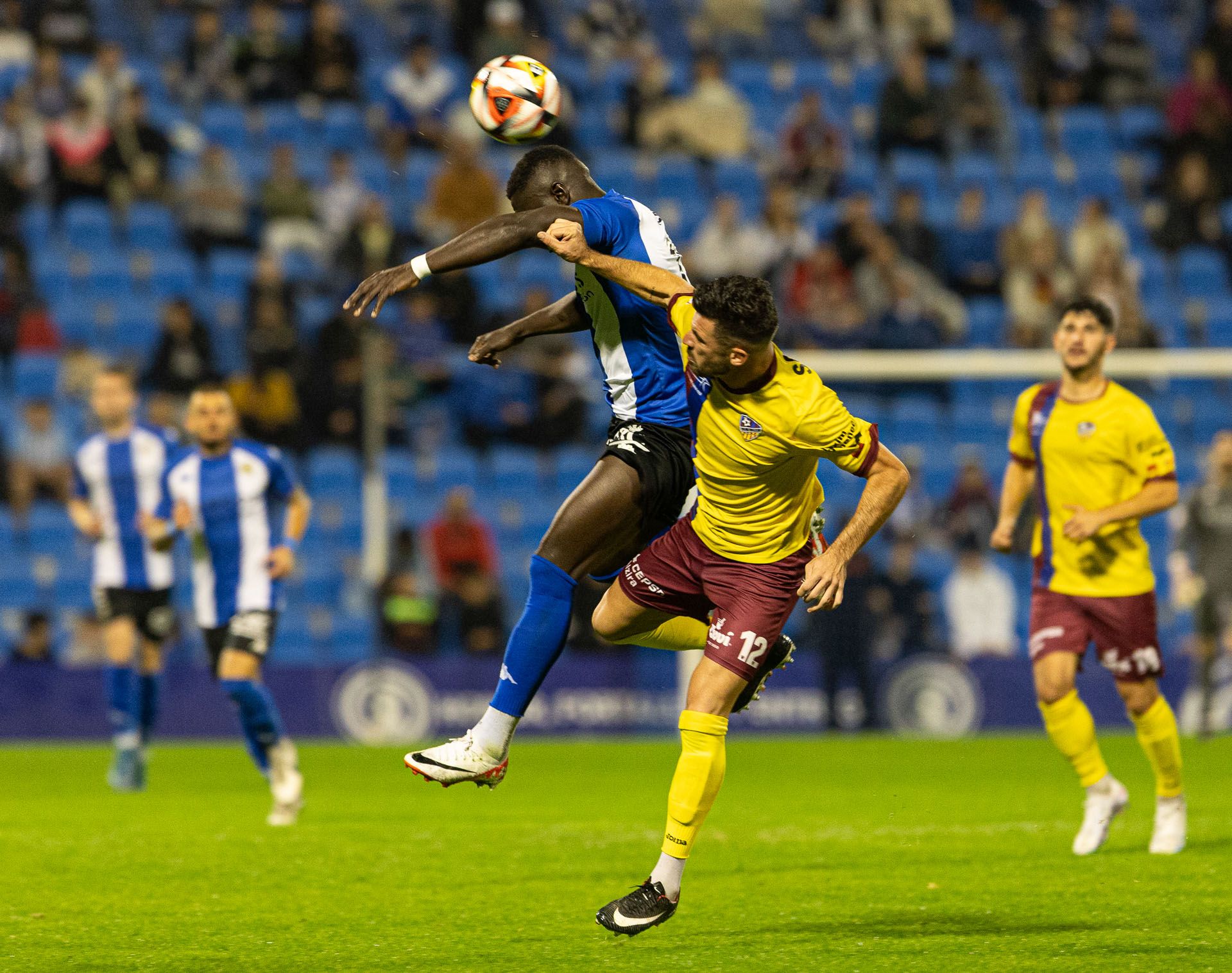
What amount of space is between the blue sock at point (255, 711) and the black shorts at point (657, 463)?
3.38 meters

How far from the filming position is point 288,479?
33.6ft

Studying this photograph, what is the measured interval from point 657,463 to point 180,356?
1000 cm

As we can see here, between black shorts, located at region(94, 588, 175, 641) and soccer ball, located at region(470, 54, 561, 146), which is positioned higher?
soccer ball, located at region(470, 54, 561, 146)

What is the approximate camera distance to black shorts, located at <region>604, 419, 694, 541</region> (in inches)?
261

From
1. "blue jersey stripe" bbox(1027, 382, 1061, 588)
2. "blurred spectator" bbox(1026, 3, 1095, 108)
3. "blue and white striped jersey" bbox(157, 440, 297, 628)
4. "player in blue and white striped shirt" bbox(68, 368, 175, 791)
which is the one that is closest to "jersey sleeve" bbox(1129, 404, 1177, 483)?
"blue jersey stripe" bbox(1027, 382, 1061, 588)

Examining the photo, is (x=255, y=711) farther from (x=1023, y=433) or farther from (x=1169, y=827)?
(x=1169, y=827)

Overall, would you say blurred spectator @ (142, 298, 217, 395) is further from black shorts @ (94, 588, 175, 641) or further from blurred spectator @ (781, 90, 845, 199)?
blurred spectator @ (781, 90, 845, 199)

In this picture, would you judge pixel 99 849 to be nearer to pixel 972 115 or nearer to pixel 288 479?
pixel 288 479

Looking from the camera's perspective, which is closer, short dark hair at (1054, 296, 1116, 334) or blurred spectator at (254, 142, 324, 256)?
short dark hair at (1054, 296, 1116, 334)

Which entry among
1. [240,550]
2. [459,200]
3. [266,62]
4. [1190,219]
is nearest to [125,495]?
[240,550]

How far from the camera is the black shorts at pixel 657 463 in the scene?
21.7 feet

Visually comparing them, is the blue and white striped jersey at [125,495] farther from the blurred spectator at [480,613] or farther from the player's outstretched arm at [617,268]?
the player's outstretched arm at [617,268]

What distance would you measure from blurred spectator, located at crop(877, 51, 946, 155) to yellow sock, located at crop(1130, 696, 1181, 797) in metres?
12.4

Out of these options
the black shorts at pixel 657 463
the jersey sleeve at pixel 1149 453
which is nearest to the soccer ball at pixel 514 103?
the black shorts at pixel 657 463
